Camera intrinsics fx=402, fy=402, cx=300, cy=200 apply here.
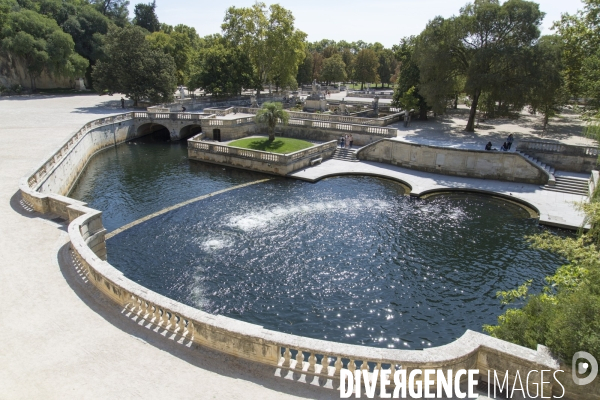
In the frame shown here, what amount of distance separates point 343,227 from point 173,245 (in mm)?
9548

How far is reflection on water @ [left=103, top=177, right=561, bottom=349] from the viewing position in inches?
A: 615

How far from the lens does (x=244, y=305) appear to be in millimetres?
16141

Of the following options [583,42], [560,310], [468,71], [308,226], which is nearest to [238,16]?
[468,71]

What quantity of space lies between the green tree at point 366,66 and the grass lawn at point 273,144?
195ft

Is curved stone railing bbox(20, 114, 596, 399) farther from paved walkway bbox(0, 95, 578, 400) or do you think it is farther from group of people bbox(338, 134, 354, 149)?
group of people bbox(338, 134, 354, 149)

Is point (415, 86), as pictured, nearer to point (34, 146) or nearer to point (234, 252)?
point (234, 252)

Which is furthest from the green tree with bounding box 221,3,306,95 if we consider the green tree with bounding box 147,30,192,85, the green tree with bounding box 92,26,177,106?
the green tree with bounding box 92,26,177,106

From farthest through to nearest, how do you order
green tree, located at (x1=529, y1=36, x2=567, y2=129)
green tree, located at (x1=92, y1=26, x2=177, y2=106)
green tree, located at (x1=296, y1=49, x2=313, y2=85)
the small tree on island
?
green tree, located at (x1=296, y1=49, x2=313, y2=85) → green tree, located at (x1=92, y1=26, x2=177, y2=106) → the small tree on island → green tree, located at (x1=529, y1=36, x2=567, y2=129)

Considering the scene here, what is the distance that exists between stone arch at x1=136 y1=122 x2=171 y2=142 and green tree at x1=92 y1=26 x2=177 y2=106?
463 centimetres

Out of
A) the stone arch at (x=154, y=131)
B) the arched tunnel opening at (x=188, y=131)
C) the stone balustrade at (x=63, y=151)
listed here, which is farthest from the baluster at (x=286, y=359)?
the stone arch at (x=154, y=131)

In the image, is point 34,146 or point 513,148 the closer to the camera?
point 34,146

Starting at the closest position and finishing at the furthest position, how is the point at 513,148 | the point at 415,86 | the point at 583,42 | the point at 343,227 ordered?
the point at 343,227 → the point at 513,148 → the point at 583,42 → the point at 415,86

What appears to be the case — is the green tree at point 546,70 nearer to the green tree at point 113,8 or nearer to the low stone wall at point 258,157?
the low stone wall at point 258,157

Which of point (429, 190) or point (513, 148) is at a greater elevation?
point (513, 148)
